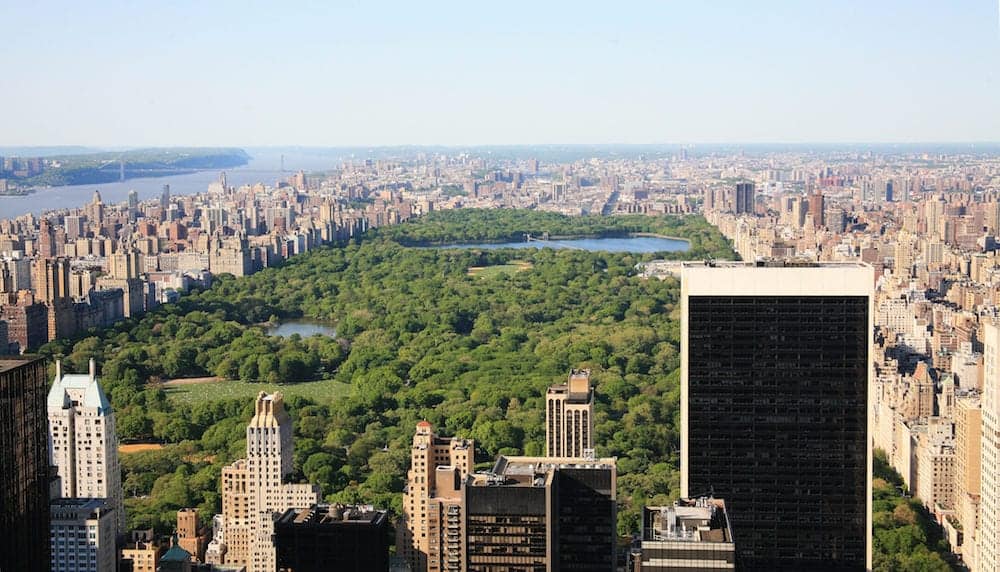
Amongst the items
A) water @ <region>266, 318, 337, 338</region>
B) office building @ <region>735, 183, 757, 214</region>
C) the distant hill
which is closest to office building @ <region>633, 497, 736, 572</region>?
the distant hill

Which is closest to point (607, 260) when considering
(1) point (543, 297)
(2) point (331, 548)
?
(1) point (543, 297)

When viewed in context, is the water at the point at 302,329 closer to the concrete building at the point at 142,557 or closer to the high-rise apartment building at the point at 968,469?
the high-rise apartment building at the point at 968,469

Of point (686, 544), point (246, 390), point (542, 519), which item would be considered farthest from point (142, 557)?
point (246, 390)

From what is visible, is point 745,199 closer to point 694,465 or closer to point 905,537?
point 905,537

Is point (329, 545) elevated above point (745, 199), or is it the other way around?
point (745, 199)

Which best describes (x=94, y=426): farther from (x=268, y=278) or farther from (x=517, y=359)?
(x=268, y=278)
